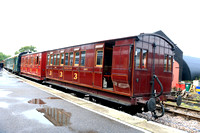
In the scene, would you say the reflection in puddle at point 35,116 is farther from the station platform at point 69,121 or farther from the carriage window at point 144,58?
the carriage window at point 144,58

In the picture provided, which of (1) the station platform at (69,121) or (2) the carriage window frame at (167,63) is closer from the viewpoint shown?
(1) the station platform at (69,121)

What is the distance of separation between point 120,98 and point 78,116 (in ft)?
7.10

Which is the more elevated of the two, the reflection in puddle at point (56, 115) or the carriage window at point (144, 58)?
the carriage window at point (144, 58)

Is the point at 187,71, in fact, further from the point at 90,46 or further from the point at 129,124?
the point at 129,124

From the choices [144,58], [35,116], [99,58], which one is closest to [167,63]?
[144,58]

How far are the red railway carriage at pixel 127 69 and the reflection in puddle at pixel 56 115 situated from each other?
2.35 m

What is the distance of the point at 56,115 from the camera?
5930 mm

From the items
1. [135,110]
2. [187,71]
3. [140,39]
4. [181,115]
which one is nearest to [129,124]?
[135,110]

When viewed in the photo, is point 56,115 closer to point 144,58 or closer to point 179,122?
point 144,58

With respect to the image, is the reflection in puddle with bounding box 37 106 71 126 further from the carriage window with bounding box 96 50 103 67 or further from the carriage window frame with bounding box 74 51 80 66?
the carriage window frame with bounding box 74 51 80 66

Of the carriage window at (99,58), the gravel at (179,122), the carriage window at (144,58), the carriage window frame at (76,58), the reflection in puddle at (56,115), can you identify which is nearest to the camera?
the reflection in puddle at (56,115)

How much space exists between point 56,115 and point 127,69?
10.2 feet

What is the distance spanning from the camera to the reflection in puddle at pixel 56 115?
5.21 meters

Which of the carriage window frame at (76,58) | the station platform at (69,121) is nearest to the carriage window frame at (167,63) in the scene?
the station platform at (69,121)
